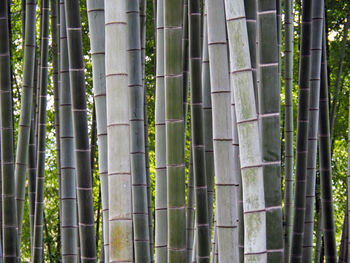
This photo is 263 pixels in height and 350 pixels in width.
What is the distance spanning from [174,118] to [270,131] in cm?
41

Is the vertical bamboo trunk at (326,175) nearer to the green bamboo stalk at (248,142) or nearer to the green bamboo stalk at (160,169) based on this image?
the green bamboo stalk at (160,169)

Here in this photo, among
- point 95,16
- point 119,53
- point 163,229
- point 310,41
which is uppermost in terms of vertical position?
point 310,41

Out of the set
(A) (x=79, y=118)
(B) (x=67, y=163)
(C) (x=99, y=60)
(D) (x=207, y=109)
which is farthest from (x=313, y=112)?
(C) (x=99, y=60)

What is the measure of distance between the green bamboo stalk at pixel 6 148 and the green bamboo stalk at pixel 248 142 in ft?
7.02

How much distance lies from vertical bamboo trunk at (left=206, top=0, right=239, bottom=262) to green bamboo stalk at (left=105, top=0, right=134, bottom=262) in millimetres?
467

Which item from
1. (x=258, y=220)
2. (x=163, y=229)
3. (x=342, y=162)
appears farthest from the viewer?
(x=342, y=162)

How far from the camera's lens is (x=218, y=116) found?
2.57 metres

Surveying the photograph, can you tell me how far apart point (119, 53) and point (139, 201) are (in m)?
1.33

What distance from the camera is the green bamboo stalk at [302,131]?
4.09 m

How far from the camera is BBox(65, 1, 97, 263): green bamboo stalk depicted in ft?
9.98

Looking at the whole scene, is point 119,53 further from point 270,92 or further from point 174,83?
point 270,92

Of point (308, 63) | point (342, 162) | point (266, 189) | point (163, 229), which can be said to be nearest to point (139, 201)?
point (163, 229)

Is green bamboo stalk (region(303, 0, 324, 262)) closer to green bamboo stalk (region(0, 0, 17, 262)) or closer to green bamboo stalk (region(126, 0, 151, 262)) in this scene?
green bamboo stalk (region(126, 0, 151, 262))

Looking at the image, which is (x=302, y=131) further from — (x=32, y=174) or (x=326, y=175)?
(x=32, y=174)
